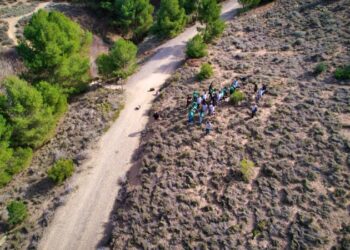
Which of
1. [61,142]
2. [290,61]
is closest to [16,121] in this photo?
[61,142]

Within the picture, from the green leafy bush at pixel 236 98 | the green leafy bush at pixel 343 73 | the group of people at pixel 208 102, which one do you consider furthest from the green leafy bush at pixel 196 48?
the green leafy bush at pixel 343 73

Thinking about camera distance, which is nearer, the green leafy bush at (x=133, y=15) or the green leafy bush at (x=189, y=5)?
the green leafy bush at (x=133, y=15)

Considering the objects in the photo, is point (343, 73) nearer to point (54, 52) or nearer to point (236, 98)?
point (236, 98)

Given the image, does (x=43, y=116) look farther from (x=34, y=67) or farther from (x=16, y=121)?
(x=34, y=67)

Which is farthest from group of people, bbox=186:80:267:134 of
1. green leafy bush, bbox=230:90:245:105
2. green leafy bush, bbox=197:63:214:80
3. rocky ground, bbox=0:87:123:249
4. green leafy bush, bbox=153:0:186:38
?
green leafy bush, bbox=153:0:186:38

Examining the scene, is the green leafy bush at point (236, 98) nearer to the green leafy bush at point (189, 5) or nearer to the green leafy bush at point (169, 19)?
the green leafy bush at point (169, 19)

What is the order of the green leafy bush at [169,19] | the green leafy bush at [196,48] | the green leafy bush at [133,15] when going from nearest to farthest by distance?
1. the green leafy bush at [196,48]
2. the green leafy bush at [169,19]
3. the green leafy bush at [133,15]

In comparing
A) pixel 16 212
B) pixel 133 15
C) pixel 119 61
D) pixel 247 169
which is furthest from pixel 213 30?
pixel 16 212
